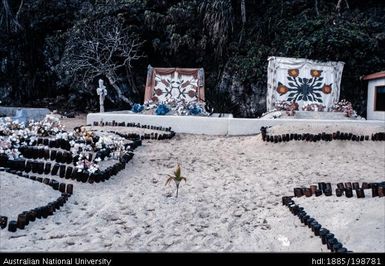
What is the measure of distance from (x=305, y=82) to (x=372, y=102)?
2.48 m

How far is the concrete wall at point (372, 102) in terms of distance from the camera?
1327 centimetres

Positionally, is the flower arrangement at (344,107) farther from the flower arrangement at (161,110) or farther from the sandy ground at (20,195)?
the sandy ground at (20,195)

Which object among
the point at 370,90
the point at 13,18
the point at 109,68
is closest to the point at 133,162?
the point at 109,68

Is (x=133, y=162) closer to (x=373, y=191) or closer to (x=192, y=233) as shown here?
(x=192, y=233)

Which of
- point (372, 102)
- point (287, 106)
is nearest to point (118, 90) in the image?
point (287, 106)

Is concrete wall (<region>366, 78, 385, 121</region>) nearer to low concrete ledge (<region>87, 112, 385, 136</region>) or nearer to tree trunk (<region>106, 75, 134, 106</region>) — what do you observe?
low concrete ledge (<region>87, 112, 385, 136</region>)

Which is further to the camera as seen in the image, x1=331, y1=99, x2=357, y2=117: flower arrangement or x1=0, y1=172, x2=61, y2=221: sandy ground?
x1=331, y1=99, x2=357, y2=117: flower arrangement

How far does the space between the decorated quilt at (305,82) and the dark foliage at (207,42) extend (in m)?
0.49

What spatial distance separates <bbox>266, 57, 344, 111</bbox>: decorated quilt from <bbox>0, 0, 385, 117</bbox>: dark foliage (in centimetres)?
49

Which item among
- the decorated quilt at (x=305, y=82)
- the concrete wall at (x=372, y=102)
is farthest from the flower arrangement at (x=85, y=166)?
the concrete wall at (x=372, y=102)

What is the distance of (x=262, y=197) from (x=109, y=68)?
11.9 m

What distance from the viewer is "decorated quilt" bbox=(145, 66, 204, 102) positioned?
15641 mm

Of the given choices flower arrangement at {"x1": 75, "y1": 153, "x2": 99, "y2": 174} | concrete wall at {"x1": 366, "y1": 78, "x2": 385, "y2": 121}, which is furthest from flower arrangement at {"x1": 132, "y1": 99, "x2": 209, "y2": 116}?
flower arrangement at {"x1": 75, "y1": 153, "x2": 99, "y2": 174}
